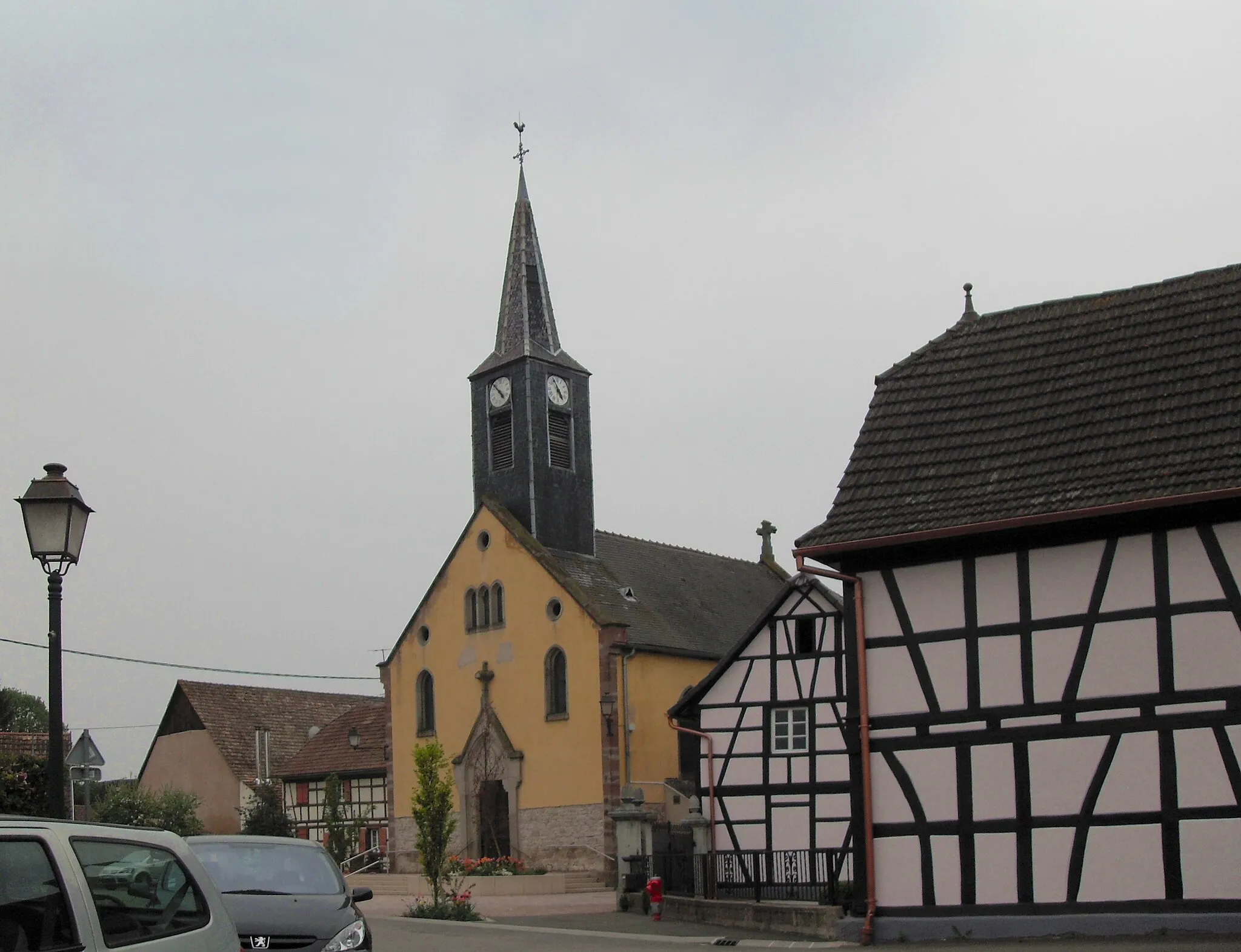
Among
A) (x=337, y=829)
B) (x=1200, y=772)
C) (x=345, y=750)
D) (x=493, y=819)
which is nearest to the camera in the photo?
(x=1200, y=772)

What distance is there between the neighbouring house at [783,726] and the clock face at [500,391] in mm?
12826

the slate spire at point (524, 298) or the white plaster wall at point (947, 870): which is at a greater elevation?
the slate spire at point (524, 298)

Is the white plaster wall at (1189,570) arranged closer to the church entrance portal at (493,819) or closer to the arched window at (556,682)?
the arched window at (556,682)

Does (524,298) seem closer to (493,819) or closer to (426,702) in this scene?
(426,702)

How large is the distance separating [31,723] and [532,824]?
5837 centimetres

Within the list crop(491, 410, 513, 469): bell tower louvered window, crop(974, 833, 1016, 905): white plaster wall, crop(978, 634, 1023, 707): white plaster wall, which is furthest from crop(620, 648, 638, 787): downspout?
crop(978, 634, 1023, 707): white plaster wall

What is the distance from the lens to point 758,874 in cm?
2397

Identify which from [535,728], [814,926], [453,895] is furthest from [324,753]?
[814,926]

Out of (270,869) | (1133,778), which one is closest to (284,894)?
(270,869)

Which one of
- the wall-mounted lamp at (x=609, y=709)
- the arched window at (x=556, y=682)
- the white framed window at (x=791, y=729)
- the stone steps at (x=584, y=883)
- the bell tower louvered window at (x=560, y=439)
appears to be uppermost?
the bell tower louvered window at (x=560, y=439)

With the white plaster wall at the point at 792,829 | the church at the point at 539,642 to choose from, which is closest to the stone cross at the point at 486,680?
the church at the point at 539,642

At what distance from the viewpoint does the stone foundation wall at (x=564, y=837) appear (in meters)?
36.1

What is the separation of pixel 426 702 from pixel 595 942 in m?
21.4

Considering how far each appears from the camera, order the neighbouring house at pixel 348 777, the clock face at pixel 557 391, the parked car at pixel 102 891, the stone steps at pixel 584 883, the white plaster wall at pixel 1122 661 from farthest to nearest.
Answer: the neighbouring house at pixel 348 777, the clock face at pixel 557 391, the stone steps at pixel 584 883, the white plaster wall at pixel 1122 661, the parked car at pixel 102 891
